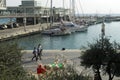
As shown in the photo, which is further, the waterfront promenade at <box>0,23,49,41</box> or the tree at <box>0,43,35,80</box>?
the waterfront promenade at <box>0,23,49,41</box>

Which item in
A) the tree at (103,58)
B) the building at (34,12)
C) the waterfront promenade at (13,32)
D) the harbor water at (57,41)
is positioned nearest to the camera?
the tree at (103,58)

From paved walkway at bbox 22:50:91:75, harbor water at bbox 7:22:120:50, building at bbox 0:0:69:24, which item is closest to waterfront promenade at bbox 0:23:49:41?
harbor water at bbox 7:22:120:50

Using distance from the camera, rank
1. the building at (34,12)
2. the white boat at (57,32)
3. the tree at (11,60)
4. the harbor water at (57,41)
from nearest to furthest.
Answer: the tree at (11,60) → the harbor water at (57,41) → the white boat at (57,32) → the building at (34,12)

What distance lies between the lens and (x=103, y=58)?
21.9m

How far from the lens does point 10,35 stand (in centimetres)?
7338

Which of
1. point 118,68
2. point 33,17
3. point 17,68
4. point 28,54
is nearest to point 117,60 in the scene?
point 118,68

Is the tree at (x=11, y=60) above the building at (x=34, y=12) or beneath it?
above

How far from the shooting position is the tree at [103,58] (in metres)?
21.6

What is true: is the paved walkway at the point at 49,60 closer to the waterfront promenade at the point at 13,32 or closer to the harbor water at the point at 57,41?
the harbor water at the point at 57,41

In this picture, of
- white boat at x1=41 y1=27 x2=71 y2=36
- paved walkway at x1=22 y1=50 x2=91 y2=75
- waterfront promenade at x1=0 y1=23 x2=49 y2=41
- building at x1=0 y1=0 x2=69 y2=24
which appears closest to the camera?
paved walkway at x1=22 y1=50 x2=91 y2=75

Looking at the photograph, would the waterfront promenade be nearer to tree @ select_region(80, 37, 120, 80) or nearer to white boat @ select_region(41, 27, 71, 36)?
white boat @ select_region(41, 27, 71, 36)

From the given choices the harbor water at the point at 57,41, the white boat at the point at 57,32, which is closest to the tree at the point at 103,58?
the harbor water at the point at 57,41

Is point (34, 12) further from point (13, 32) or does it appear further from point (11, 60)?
point (11, 60)

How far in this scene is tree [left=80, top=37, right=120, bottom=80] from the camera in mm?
21641
